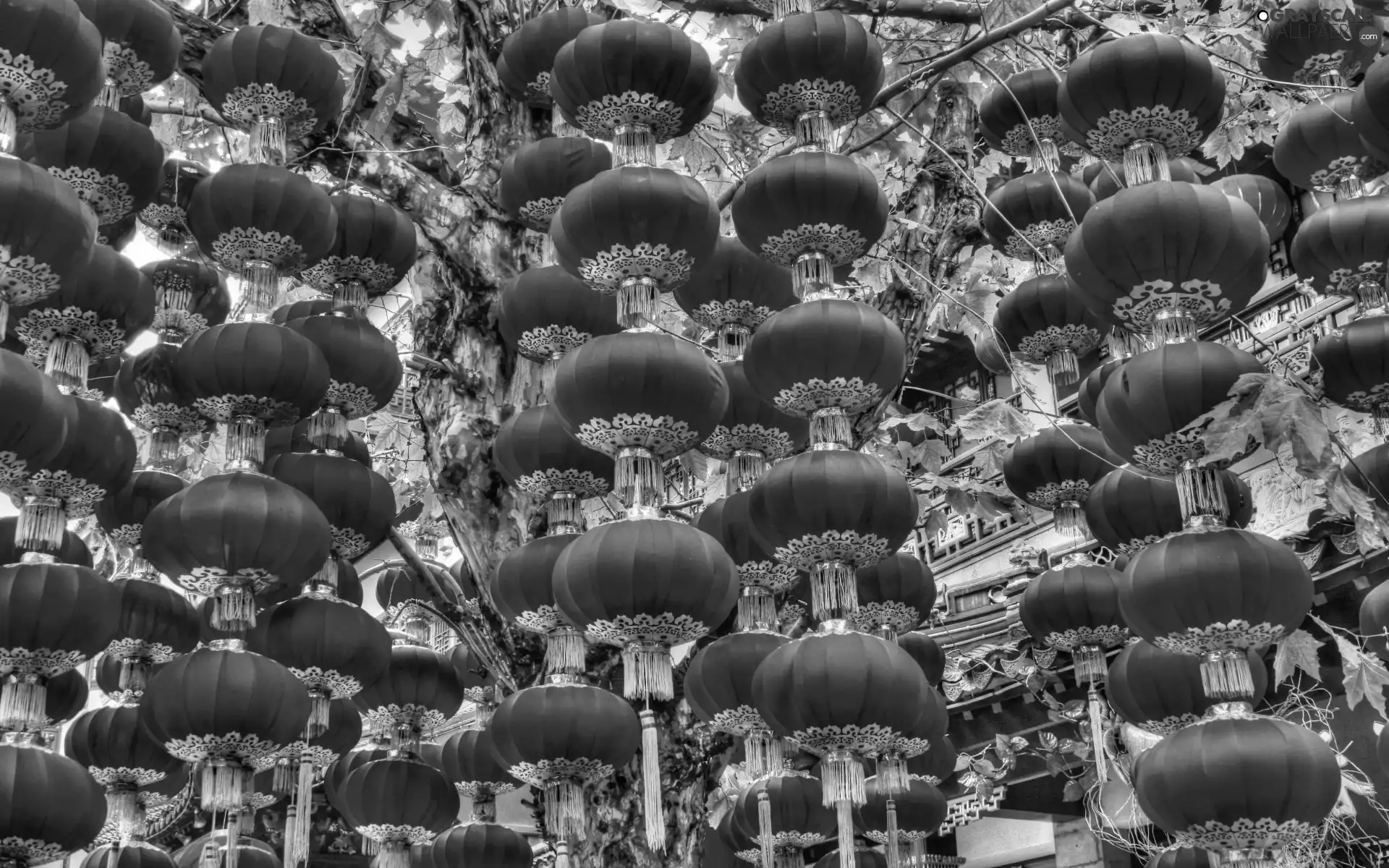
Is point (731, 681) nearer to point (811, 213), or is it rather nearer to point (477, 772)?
point (477, 772)

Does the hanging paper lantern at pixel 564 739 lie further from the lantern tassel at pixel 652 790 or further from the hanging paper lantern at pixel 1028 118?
the hanging paper lantern at pixel 1028 118

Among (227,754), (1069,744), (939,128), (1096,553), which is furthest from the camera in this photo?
(1096,553)

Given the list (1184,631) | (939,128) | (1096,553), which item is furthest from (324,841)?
(1184,631)

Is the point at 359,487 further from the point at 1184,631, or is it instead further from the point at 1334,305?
the point at 1334,305

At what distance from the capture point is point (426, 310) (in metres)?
5.02

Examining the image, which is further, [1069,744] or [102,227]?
[1069,744]

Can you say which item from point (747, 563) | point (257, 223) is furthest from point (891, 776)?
point (257, 223)

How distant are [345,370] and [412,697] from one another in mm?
1264

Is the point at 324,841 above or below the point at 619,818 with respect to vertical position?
above

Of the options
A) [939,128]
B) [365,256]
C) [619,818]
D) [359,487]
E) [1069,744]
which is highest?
[939,128]

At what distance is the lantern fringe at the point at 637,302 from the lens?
12.1ft

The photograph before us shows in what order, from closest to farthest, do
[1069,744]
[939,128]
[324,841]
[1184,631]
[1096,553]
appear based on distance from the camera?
[1184,631]
[939,128]
[1069,744]
[1096,553]
[324,841]

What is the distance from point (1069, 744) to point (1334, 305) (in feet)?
11.0

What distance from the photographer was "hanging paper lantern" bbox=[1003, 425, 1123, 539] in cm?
460
